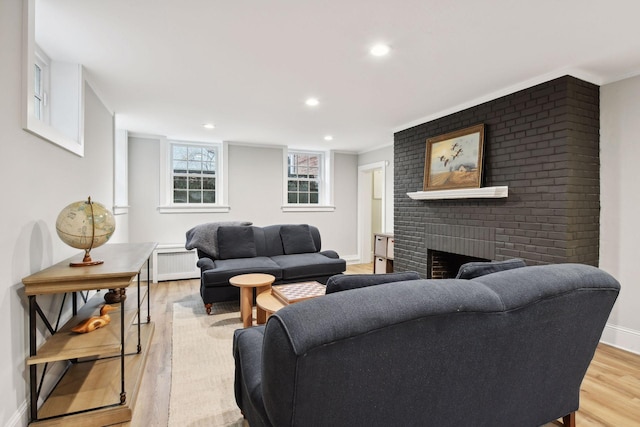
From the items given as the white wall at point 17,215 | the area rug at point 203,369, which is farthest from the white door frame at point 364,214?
the white wall at point 17,215

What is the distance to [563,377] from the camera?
60.8 inches

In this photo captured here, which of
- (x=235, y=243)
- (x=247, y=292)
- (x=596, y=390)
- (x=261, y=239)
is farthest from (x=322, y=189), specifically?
(x=596, y=390)

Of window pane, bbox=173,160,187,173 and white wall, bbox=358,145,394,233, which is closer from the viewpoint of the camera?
window pane, bbox=173,160,187,173

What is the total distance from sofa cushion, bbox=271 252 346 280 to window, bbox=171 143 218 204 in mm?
2158

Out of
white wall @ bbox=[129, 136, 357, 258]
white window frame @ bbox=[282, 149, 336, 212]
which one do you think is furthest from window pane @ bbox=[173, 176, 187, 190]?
white window frame @ bbox=[282, 149, 336, 212]

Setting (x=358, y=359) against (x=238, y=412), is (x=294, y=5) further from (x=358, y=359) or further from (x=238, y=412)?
(x=238, y=412)

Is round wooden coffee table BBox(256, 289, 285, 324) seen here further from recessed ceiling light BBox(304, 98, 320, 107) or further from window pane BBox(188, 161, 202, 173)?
window pane BBox(188, 161, 202, 173)

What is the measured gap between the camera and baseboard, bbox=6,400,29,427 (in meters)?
1.55

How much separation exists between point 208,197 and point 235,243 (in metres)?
1.87

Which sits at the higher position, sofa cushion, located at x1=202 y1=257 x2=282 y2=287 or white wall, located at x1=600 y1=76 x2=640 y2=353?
white wall, located at x1=600 y1=76 x2=640 y2=353

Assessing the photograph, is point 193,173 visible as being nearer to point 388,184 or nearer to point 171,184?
point 171,184

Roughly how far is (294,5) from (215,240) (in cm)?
319

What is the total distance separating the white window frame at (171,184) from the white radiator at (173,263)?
67cm

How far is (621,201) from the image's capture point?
9.35ft
